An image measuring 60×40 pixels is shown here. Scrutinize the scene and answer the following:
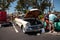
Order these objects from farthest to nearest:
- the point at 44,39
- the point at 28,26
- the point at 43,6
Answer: the point at 43,6 → the point at 28,26 → the point at 44,39

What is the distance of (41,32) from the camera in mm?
16406

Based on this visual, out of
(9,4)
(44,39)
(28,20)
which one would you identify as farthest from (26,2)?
(44,39)

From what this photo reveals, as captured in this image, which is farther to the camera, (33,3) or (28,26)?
(33,3)

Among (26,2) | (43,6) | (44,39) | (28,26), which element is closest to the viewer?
(44,39)

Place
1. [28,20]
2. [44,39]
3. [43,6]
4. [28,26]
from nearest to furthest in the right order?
[44,39] < [28,26] < [28,20] < [43,6]

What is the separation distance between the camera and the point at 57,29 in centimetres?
1673

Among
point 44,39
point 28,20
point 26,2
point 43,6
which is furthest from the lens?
point 26,2

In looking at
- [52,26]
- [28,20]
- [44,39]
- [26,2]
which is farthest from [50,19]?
[26,2]

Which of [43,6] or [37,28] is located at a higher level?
[37,28]

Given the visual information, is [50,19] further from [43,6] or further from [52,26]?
[43,6]

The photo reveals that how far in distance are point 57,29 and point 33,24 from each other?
2.02 m

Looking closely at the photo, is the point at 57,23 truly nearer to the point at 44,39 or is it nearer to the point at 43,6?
the point at 44,39

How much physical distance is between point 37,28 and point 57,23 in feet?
5.66

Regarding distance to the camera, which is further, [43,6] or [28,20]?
[43,6]
